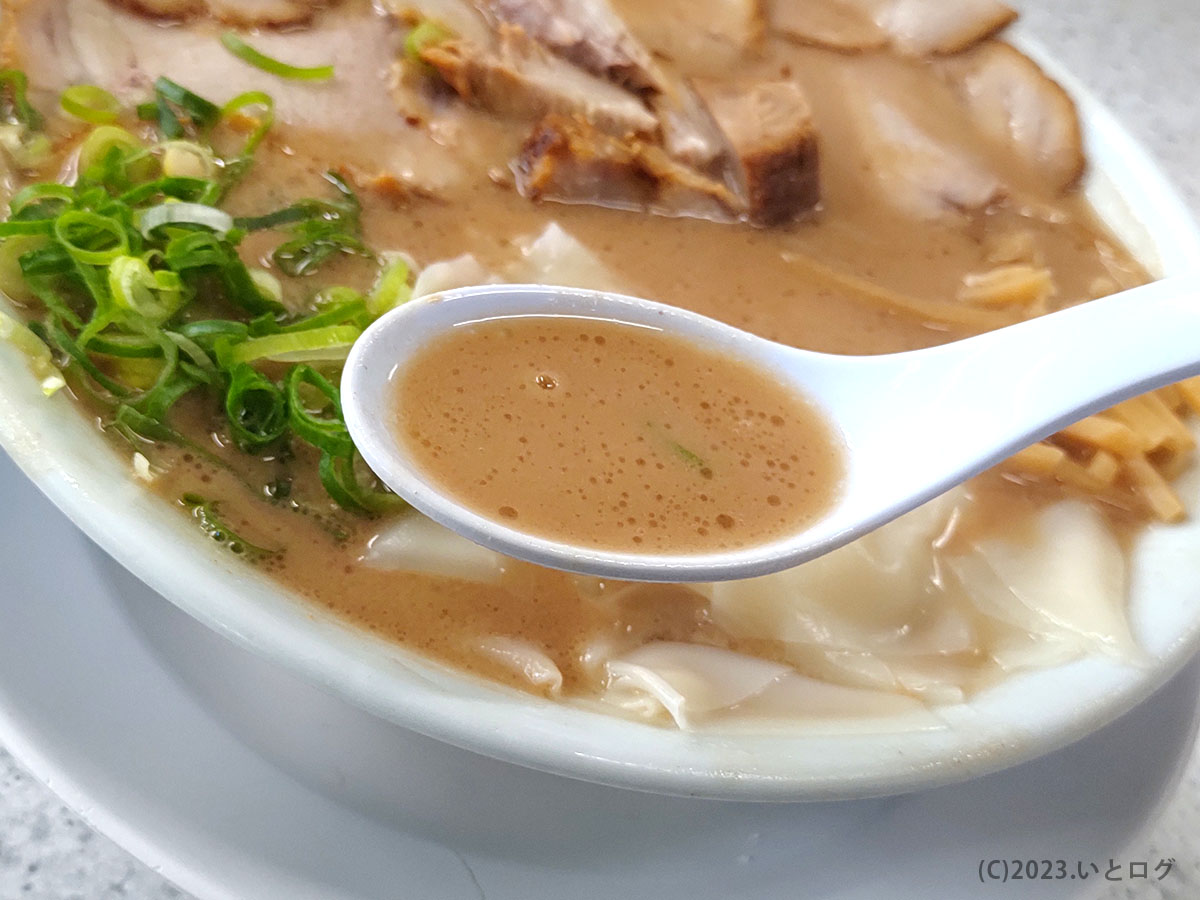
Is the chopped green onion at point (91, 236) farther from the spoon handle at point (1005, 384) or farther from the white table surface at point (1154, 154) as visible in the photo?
the spoon handle at point (1005, 384)

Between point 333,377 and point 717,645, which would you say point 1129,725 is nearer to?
point 717,645

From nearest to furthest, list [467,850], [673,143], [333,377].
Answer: [467,850] → [333,377] → [673,143]

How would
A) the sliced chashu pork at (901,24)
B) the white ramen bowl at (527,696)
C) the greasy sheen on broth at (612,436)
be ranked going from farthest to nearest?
the sliced chashu pork at (901,24), the greasy sheen on broth at (612,436), the white ramen bowl at (527,696)

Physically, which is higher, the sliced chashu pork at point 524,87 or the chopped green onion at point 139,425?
the sliced chashu pork at point 524,87

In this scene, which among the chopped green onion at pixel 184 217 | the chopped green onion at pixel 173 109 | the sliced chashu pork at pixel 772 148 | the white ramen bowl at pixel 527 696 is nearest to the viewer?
the white ramen bowl at pixel 527 696

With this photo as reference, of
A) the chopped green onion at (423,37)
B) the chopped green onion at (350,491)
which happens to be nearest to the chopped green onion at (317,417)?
the chopped green onion at (350,491)

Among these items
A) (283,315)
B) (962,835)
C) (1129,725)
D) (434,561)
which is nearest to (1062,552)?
(1129,725)
